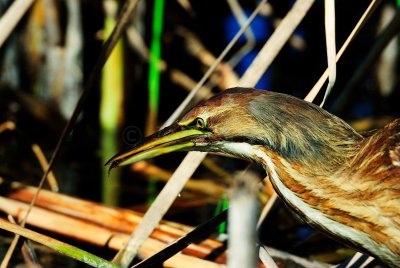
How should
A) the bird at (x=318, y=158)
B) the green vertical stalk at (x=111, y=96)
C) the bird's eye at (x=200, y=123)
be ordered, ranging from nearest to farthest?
the bird at (x=318, y=158) < the bird's eye at (x=200, y=123) < the green vertical stalk at (x=111, y=96)

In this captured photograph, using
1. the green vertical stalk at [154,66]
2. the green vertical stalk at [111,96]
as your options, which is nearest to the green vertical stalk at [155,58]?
the green vertical stalk at [154,66]

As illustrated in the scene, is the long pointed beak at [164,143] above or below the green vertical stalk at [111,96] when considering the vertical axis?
below

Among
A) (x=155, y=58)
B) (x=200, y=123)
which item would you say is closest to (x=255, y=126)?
(x=200, y=123)

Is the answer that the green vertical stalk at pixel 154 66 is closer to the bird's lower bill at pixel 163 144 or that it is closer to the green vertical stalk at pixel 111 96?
the green vertical stalk at pixel 111 96

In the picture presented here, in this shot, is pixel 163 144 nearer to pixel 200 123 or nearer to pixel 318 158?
pixel 200 123

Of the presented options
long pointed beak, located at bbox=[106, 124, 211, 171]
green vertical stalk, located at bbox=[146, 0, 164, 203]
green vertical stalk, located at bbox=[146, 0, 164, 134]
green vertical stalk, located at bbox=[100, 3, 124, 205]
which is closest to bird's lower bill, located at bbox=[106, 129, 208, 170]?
long pointed beak, located at bbox=[106, 124, 211, 171]

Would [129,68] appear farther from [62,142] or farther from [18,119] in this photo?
[62,142]

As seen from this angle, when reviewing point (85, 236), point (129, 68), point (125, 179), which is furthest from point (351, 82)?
point (129, 68)

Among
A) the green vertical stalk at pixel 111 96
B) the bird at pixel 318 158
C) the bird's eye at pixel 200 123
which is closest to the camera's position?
the bird at pixel 318 158
